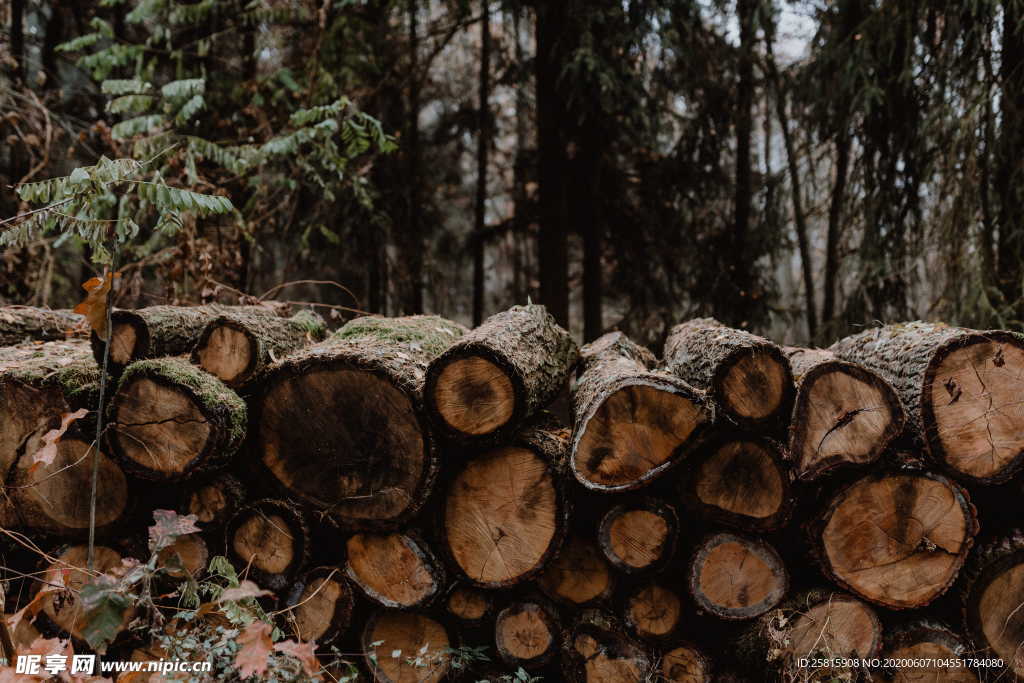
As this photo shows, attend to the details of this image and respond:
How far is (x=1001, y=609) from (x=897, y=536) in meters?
0.54

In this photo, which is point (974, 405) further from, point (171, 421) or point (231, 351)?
point (171, 421)

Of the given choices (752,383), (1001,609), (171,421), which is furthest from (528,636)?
(1001,609)

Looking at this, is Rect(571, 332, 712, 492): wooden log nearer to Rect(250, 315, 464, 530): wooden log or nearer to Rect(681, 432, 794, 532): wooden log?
Rect(681, 432, 794, 532): wooden log

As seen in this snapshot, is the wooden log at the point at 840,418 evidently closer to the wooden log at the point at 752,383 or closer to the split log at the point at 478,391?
the wooden log at the point at 752,383

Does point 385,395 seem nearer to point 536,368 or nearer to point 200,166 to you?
point 536,368

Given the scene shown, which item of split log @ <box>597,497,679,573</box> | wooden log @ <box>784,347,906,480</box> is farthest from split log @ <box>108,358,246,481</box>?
wooden log @ <box>784,347,906,480</box>

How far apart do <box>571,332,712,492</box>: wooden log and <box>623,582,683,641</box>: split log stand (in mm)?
617

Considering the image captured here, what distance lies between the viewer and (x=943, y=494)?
2.51 m

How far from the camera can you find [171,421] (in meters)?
2.54

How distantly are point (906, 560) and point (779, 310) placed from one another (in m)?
6.25

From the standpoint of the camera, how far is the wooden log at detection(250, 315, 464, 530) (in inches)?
102

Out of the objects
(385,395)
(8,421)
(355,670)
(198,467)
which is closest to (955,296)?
(385,395)

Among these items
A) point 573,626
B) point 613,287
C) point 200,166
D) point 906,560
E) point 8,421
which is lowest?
point 573,626

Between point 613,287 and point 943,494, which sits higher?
point 613,287
